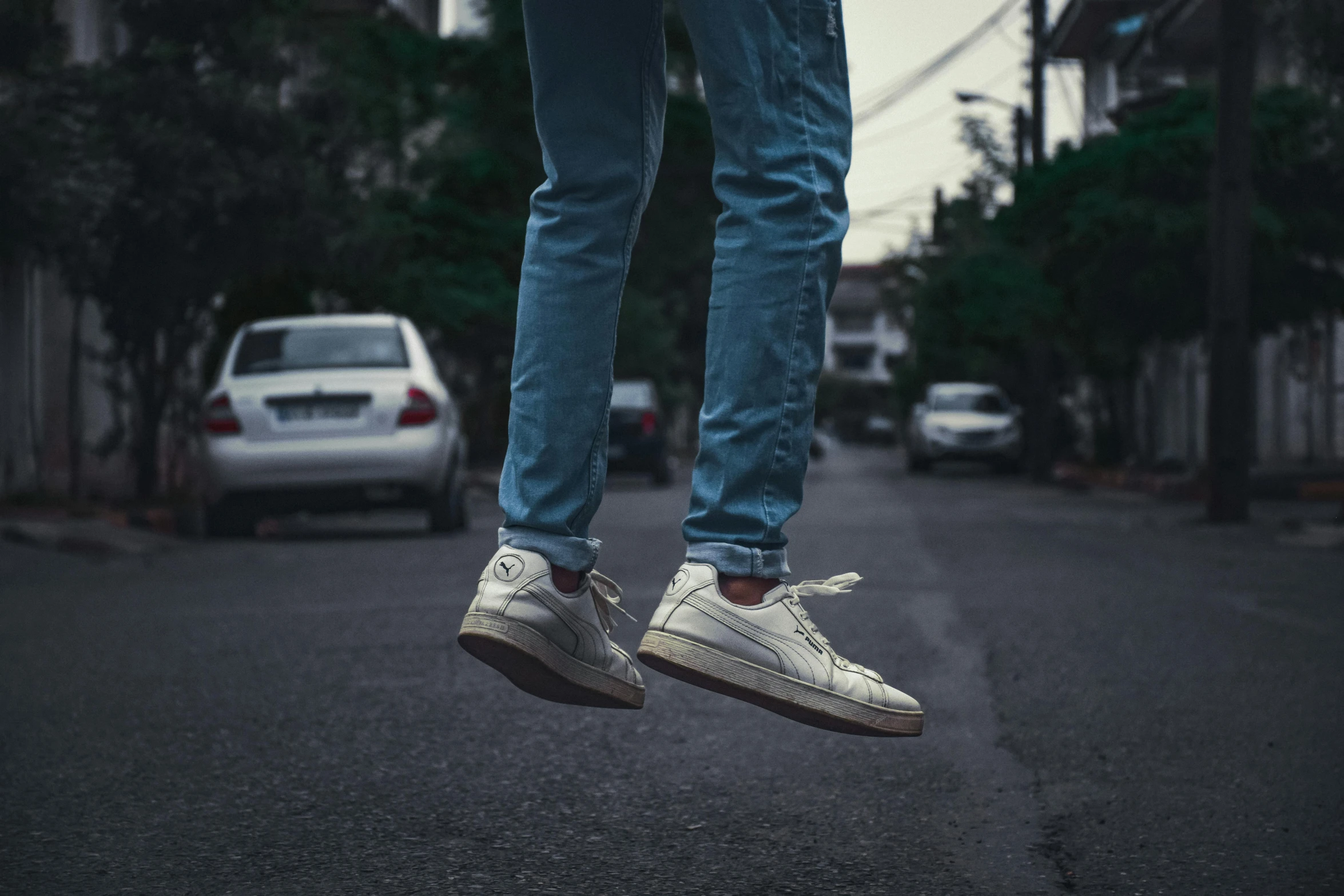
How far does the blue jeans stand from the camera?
246cm

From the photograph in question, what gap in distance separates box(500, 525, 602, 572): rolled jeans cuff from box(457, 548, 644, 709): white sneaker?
0.04 feet

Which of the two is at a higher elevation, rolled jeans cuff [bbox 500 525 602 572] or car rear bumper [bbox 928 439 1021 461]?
rolled jeans cuff [bbox 500 525 602 572]

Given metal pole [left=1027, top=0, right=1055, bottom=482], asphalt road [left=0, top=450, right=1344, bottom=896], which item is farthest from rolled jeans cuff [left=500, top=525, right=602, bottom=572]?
metal pole [left=1027, top=0, right=1055, bottom=482]

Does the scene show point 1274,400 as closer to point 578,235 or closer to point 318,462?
point 318,462

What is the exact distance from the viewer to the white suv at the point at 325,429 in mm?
11008

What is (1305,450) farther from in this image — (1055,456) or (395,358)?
(395,358)

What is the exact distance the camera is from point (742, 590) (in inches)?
97.0

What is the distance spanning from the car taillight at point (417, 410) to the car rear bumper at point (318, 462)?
0.30 ft

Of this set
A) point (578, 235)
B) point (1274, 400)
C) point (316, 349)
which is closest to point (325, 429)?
point (316, 349)

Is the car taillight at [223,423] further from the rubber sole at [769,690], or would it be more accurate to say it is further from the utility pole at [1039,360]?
the utility pole at [1039,360]

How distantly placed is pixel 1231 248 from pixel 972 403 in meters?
17.2

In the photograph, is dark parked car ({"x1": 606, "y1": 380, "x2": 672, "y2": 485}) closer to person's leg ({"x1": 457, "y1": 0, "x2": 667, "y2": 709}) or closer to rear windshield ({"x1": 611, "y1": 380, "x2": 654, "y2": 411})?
rear windshield ({"x1": 611, "y1": 380, "x2": 654, "y2": 411})

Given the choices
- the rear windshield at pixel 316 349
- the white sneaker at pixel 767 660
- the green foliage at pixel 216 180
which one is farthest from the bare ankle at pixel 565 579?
the rear windshield at pixel 316 349

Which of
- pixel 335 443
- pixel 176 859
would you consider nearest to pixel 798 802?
pixel 176 859
